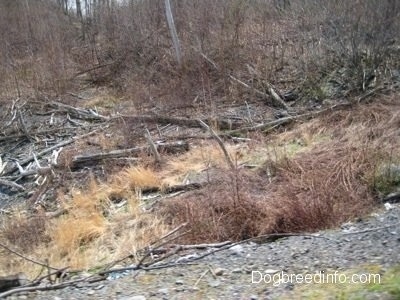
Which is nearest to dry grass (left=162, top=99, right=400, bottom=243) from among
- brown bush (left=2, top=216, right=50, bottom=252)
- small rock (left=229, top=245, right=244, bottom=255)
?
small rock (left=229, top=245, right=244, bottom=255)

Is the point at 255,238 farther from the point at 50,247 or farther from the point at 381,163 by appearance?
the point at 50,247

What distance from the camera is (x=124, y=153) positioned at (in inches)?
312

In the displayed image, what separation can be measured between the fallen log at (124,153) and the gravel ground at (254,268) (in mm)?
4216

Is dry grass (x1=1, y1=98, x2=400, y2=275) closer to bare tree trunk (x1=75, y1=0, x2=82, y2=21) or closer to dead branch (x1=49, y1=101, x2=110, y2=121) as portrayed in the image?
dead branch (x1=49, y1=101, x2=110, y2=121)

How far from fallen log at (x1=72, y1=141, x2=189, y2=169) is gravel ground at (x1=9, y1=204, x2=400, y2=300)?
4216 millimetres

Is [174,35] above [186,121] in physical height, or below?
above

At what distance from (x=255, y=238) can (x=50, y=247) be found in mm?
2422

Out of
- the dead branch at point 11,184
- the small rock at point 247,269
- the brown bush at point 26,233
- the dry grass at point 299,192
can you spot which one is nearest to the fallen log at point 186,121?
the dry grass at point 299,192

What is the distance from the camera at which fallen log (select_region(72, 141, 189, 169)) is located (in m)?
7.87

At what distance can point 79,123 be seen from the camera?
10.5 m

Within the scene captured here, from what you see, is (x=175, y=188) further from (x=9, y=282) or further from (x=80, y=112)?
(x=80, y=112)

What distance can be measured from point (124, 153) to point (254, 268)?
4.95 meters

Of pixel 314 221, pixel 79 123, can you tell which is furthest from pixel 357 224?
pixel 79 123

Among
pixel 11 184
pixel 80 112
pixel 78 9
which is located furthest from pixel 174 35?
pixel 78 9
